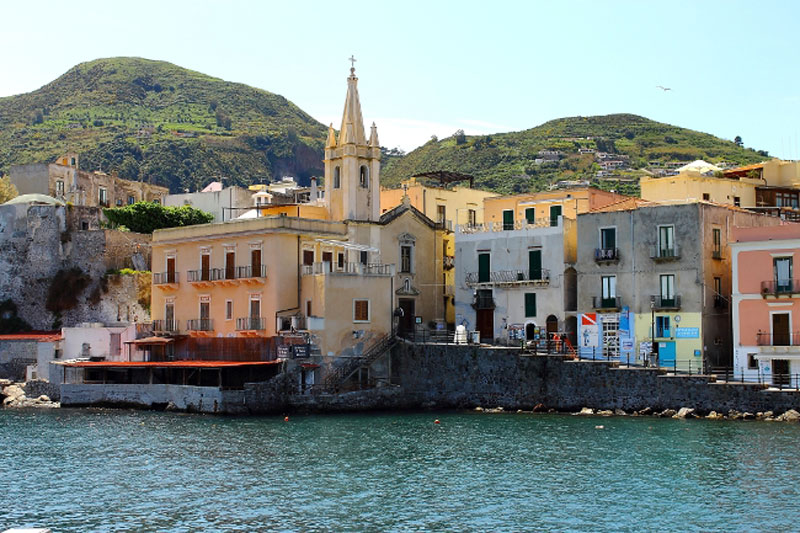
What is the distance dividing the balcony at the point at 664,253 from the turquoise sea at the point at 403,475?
10.1 metres

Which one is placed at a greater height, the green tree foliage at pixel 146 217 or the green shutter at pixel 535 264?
the green tree foliage at pixel 146 217

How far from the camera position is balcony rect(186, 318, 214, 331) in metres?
59.4

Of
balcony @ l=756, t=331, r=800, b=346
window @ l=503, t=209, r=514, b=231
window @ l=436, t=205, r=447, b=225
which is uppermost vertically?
window @ l=436, t=205, r=447, b=225

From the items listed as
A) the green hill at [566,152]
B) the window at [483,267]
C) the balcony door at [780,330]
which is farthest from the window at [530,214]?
the green hill at [566,152]

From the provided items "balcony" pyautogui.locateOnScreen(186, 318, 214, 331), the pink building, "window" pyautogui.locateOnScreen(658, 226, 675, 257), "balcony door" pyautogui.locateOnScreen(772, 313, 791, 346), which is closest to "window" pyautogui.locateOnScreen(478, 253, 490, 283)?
"window" pyautogui.locateOnScreen(658, 226, 675, 257)

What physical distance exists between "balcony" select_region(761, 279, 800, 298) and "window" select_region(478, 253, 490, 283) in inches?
658

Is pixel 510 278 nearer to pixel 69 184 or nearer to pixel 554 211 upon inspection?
pixel 554 211

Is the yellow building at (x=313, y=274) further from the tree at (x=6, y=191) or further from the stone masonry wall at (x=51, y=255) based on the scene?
the tree at (x=6, y=191)

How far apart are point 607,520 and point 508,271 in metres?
32.7

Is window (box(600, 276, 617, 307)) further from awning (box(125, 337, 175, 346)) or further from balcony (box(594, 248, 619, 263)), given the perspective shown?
awning (box(125, 337, 175, 346))

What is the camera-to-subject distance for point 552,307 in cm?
5784

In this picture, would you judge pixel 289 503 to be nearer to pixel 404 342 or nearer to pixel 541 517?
pixel 541 517

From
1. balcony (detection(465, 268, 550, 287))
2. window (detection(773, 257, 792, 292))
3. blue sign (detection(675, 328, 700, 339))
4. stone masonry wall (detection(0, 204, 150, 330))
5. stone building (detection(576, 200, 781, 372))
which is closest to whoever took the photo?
window (detection(773, 257, 792, 292))

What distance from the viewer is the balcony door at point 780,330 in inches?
1890
